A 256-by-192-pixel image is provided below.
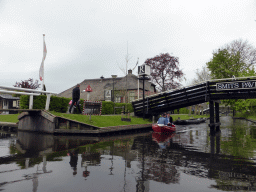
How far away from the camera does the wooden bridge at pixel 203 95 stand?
15875 millimetres

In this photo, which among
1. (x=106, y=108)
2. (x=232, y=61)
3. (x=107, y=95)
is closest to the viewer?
(x=106, y=108)

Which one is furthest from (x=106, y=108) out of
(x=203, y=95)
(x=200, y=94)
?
(x=203, y=95)

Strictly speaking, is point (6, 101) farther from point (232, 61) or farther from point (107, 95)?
point (232, 61)

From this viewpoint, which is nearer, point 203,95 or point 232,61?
point 203,95

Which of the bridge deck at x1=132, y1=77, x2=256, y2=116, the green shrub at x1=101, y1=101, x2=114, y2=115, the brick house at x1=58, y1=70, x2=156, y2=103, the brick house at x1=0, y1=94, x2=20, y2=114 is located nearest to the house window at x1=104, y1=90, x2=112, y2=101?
the brick house at x1=58, y1=70, x2=156, y2=103

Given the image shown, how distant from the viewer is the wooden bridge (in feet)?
52.1

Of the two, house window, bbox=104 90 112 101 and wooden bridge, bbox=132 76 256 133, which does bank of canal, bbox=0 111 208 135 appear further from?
house window, bbox=104 90 112 101

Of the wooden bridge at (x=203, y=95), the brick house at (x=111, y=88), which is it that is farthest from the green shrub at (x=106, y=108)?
the brick house at (x=111, y=88)

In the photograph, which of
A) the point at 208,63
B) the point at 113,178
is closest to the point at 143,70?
the point at 113,178

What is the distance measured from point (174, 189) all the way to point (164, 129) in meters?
12.0

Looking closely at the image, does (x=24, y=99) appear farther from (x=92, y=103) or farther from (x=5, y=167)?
(x=5, y=167)

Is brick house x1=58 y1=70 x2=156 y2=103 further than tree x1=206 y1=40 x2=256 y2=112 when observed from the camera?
Yes

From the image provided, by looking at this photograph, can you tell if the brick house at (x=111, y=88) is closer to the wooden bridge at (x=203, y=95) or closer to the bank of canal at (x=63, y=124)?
the wooden bridge at (x=203, y=95)

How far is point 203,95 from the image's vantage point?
1766 centimetres
